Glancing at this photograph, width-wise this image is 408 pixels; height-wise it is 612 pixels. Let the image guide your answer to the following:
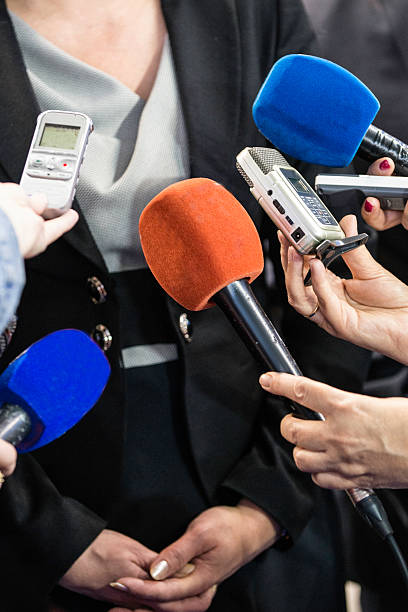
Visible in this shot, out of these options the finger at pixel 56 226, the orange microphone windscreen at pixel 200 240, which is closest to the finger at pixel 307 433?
the orange microphone windscreen at pixel 200 240

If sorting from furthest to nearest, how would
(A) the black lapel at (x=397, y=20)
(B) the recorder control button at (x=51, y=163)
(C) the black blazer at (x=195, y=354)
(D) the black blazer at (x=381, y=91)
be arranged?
(A) the black lapel at (x=397, y=20), (D) the black blazer at (x=381, y=91), (C) the black blazer at (x=195, y=354), (B) the recorder control button at (x=51, y=163)

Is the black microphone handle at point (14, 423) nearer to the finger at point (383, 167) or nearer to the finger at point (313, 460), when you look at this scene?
the finger at point (313, 460)

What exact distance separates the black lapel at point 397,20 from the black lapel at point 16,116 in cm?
53

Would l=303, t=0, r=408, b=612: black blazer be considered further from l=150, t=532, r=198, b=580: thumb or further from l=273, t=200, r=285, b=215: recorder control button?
l=273, t=200, r=285, b=215: recorder control button

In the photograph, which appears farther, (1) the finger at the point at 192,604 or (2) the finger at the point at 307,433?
(1) the finger at the point at 192,604

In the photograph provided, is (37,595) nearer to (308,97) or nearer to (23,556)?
(23,556)

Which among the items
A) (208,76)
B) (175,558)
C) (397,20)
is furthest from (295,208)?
(397,20)

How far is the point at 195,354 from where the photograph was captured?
0.63 metres

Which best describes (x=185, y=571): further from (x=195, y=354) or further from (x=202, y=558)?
(x=195, y=354)

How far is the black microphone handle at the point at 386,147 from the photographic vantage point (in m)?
0.45

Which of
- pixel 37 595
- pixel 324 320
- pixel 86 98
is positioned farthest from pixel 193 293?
pixel 37 595

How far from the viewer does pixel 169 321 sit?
0.62m

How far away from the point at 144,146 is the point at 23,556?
16.3 inches

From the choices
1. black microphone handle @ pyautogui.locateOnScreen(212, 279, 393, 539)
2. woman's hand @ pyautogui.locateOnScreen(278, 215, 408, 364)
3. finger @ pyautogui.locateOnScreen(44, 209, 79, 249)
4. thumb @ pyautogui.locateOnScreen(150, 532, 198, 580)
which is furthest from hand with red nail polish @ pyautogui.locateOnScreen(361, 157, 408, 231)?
thumb @ pyautogui.locateOnScreen(150, 532, 198, 580)
